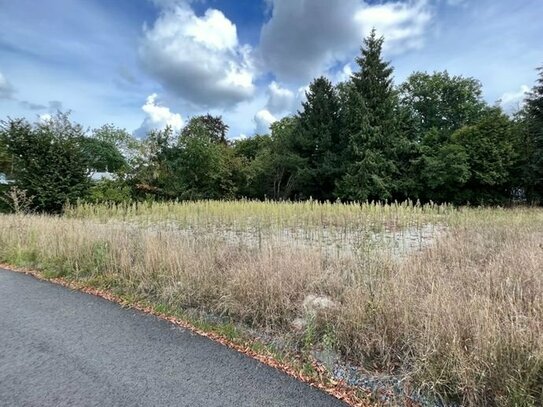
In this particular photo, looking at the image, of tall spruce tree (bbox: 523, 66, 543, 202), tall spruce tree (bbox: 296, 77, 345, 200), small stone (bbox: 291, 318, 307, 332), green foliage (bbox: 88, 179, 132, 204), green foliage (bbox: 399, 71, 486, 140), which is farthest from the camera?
green foliage (bbox: 399, 71, 486, 140)

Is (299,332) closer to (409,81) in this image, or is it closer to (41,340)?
(41,340)

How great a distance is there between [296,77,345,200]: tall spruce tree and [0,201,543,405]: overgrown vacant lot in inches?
605

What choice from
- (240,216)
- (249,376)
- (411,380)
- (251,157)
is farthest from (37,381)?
(251,157)

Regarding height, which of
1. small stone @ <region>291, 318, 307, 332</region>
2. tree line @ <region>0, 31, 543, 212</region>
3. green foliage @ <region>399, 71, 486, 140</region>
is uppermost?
green foliage @ <region>399, 71, 486, 140</region>

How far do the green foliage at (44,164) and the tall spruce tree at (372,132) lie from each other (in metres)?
14.2

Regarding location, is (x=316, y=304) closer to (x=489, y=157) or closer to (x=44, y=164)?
(x=44, y=164)

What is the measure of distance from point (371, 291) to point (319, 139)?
2045cm

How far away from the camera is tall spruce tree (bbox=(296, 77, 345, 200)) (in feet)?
A: 72.5

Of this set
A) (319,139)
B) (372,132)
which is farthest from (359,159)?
(319,139)

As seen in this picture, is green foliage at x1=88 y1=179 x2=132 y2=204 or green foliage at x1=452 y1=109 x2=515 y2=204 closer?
green foliage at x1=88 y1=179 x2=132 y2=204

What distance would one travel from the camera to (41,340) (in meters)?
3.07

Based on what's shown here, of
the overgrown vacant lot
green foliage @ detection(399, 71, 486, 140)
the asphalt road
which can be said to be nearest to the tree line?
green foliage @ detection(399, 71, 486, 140)

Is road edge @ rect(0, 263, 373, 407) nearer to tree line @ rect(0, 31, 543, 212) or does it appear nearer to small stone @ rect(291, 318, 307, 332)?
small stone @ rect(291, 318, 307, 332)

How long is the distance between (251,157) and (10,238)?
22234 mm
